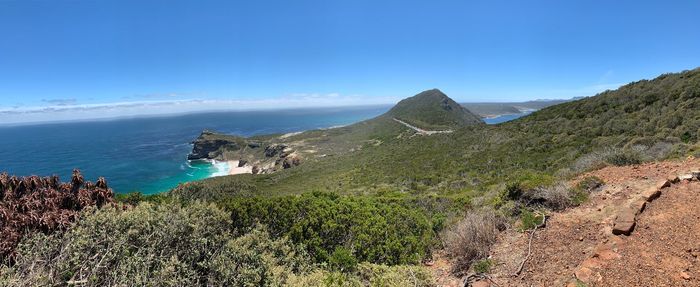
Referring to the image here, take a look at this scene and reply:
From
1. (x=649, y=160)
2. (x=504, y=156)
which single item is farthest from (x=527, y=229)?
(x=504, y=156)

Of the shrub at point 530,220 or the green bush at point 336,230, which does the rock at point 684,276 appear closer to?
the shrub at point 530,220

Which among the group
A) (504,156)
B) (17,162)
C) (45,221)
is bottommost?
(17,162)

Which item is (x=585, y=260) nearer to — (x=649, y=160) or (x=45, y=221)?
(x=649, y=160)

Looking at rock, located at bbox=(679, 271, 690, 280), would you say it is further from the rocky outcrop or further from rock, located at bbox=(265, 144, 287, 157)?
the rocky outcrop

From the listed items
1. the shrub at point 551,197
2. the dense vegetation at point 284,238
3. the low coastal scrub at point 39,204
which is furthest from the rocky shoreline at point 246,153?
the shrub at point 551,197

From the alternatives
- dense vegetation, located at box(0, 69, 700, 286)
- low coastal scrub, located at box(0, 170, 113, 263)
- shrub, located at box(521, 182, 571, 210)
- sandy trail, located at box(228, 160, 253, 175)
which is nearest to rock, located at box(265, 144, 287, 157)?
sandy trail, located at box(228, 160, 253, 175)
